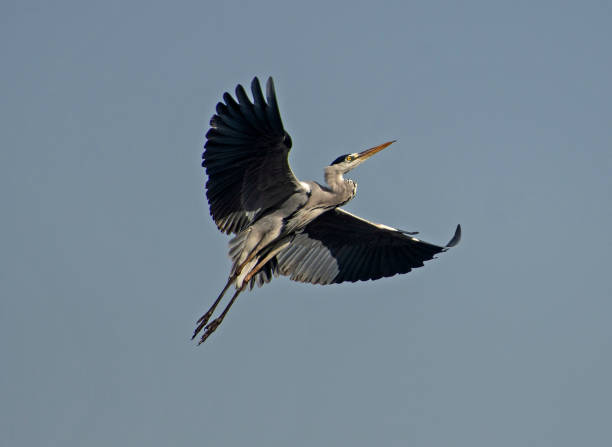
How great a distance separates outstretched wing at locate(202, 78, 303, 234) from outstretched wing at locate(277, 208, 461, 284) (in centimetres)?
206

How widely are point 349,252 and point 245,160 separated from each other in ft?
11.9

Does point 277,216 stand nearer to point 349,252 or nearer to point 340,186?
point 340,186

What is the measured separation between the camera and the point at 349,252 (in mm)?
16078

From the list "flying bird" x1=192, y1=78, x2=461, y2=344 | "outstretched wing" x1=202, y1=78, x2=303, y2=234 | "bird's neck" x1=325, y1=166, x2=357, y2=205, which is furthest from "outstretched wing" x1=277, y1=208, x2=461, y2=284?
"outstretched wing" x1=202, y1=78, x2=303, y2=234

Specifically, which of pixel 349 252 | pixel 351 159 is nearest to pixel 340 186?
pixel 351 159

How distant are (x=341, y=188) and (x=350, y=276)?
252cm

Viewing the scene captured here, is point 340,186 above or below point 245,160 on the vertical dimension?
below

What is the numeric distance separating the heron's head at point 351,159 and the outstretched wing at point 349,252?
4.38 feet

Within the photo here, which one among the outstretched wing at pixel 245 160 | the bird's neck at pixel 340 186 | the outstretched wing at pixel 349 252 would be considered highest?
the outstretched wing at pixel 245 160

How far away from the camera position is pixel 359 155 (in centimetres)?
1439

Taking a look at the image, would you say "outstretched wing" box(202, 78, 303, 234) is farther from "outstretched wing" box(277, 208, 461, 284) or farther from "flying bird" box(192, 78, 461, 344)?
"outstretched wing" box(277, 208, 461, 284)

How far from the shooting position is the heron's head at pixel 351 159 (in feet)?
46.7

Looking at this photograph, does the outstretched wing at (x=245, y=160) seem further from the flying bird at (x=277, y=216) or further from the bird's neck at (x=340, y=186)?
the bird's neck at (x=340, y=186)

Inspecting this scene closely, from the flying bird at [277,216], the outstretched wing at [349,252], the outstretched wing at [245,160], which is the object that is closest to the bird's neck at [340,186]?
the flying bird at [277,216]
